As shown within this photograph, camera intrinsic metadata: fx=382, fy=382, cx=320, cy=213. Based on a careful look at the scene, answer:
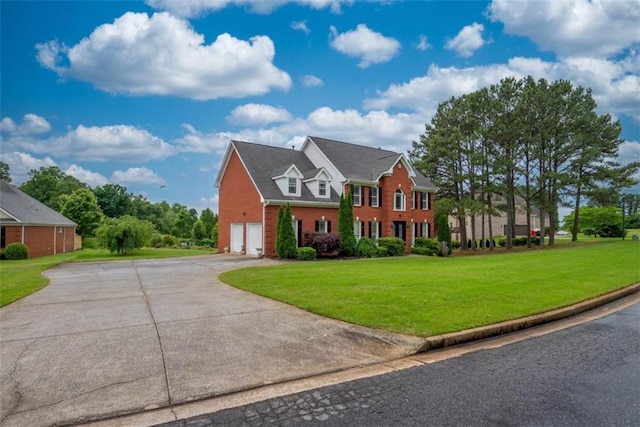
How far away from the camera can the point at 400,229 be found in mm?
29844

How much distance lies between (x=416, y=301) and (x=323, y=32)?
15.9 metres

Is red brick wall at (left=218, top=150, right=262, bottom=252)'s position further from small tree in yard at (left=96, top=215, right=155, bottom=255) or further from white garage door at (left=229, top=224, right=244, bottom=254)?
small tree in yard at (left=96, top=215, right=155, bottom=255)

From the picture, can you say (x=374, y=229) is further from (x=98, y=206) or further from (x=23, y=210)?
(x=98, y=206)

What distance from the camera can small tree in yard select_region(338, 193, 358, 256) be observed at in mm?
24469

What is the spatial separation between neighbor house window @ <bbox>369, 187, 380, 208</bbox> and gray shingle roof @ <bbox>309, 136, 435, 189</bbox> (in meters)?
0.86

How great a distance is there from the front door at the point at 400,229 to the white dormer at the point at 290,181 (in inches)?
334

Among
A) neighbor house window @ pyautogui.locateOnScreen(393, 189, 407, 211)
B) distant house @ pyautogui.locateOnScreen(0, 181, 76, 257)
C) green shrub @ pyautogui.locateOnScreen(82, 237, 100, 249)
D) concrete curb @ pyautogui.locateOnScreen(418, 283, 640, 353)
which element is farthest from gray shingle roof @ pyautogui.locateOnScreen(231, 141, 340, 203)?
green shrub @ pyautogui.locateOnScreen(82, 237, 100, 249)

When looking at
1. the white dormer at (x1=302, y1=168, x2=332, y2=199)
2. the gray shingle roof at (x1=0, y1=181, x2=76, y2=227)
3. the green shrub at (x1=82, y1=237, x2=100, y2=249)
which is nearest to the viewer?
the white dormer at (x1=302, y1=168, x2=332, y2=199)

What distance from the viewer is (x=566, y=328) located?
698cm

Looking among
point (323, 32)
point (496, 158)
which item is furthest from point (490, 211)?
point (323, 32)

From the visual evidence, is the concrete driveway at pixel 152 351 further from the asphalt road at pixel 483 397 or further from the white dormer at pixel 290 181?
the white dormer at pixel 290 181

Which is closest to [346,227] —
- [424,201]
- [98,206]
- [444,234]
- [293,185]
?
[293,185]

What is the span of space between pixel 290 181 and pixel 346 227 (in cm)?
479

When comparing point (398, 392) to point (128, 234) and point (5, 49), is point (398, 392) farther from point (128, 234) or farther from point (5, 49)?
point (128, 234)
